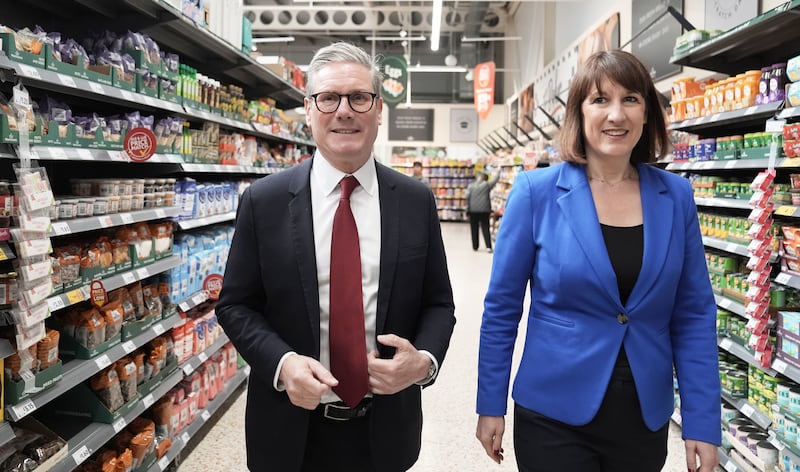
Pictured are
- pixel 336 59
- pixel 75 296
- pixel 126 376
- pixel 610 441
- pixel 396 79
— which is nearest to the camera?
pixel 336 59

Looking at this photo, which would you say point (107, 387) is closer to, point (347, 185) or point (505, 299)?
point (347, 185)

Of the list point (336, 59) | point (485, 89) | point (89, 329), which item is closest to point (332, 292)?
point (336, 59)

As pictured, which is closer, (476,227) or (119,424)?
(119,424)

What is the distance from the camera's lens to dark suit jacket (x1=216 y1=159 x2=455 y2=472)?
145 centimetres

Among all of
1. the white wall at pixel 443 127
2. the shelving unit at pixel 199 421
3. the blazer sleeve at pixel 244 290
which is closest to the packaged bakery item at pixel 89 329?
the shelving unit at pixel 199 421

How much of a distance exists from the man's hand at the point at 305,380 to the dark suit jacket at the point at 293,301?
83 millimetres

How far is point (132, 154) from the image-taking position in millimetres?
2623

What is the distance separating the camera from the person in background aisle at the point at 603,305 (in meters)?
1.52

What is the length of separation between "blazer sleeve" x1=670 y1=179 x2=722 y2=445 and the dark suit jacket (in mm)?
640

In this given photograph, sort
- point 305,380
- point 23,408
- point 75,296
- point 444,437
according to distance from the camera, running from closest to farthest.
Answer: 1. point 305,380
2. point 23,408
3. point 75,296
4. point 444,437

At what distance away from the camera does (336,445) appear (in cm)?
154

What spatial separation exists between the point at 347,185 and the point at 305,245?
0.18m

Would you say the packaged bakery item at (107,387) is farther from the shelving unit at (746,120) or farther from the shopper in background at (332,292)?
the shelving unit at (746,120)

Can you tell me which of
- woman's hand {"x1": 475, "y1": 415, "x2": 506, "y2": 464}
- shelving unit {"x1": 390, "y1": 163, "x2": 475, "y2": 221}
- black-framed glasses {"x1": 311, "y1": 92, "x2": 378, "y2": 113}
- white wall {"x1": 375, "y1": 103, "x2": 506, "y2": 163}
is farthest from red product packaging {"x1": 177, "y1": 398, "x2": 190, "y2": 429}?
white wall {"x1": 375, "y1": 103, "x2": 506, "y2": 163}
